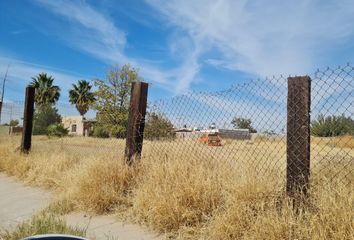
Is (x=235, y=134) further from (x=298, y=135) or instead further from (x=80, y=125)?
(x=80, y=125)

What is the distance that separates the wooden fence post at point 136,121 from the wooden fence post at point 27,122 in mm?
5235

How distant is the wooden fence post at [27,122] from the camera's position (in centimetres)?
1115

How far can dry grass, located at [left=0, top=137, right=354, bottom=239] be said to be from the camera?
152 inches

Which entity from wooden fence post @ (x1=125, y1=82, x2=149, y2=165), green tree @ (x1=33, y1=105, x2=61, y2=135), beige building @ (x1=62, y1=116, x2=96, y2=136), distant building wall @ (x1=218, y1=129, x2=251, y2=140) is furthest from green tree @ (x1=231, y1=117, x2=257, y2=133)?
beige building @ (x1=62, y1=116, x2=96, y2=136)

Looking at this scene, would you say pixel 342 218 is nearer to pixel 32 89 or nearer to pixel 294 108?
pixel 294 108

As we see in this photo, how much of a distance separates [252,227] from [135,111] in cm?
365

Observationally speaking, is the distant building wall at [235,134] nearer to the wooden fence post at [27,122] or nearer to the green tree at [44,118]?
the wooden fence post at [27,122]

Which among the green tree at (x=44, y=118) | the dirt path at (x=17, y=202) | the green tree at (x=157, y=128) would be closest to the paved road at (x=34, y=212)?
the dirt path at (x=17, y=202)

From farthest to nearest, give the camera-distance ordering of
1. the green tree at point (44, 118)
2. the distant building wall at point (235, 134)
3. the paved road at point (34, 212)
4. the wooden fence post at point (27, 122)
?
the green tree at point (44, 118) < the wooden fence post at point (27, 122) < the distant building wall at point (235, 134) < the paved road at point (34, 212)

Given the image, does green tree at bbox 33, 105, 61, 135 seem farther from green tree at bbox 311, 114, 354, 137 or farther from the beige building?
green tree at bbox 311, 114, 354, 137

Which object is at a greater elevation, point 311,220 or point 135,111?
point 135,111

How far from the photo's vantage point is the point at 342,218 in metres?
3.55

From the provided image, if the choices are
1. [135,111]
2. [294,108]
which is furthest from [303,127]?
[135,111]

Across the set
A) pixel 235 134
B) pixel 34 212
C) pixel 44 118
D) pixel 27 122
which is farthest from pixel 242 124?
pixel 44 118
